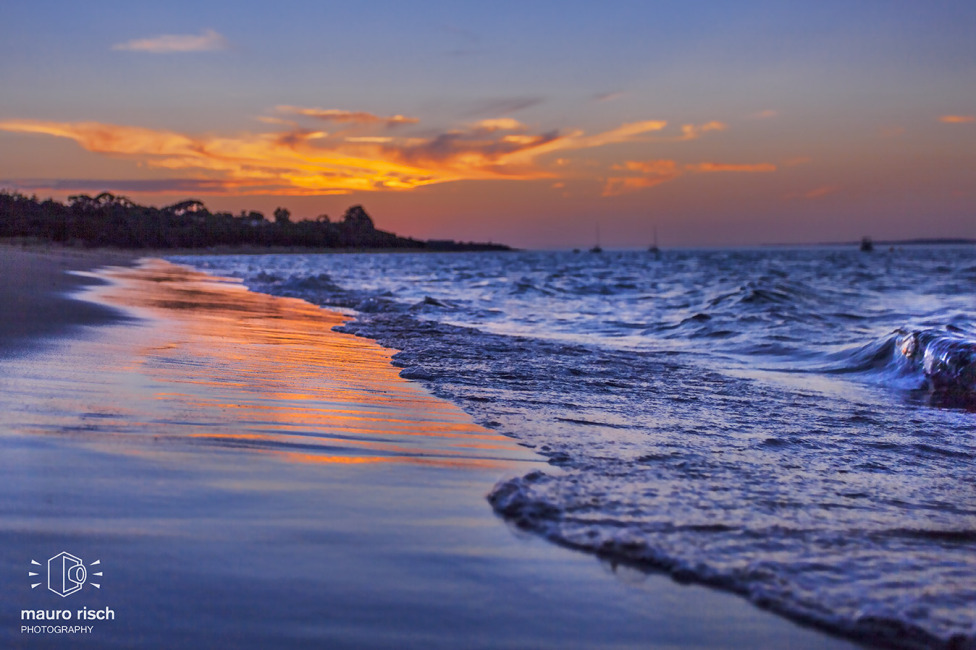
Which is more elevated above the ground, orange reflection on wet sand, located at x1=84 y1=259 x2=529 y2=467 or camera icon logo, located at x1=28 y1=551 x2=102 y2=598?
orange reflection on wet sand, located at x1=84 y1=259 x2=529 y2=467

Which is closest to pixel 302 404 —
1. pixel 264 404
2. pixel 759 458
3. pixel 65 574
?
pixel 264 404

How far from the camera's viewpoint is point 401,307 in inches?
465

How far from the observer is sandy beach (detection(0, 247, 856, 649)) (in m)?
1.44

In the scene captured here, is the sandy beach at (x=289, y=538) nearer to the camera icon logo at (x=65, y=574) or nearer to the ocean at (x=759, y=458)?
the camera icon logo at (x=65, y=574)

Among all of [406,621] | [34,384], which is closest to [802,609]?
[406,621]

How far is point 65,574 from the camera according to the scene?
5.15 feet

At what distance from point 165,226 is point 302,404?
313 ft

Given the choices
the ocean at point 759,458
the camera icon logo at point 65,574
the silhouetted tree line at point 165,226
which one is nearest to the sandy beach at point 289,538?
the camera icon logo at point 65,574

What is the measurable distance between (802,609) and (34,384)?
3.44 metres

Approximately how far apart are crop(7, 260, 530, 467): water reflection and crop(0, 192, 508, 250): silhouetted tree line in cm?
5973

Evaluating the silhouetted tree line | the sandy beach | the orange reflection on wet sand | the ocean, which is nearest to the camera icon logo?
the sandy beach

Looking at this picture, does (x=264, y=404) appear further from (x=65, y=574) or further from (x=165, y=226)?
(x=165, y=226)

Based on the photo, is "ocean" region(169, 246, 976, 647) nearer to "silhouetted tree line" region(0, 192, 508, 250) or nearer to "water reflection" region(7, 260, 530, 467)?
"water reflection" region(7, 260, 530, 467)

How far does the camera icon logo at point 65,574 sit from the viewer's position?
1520mm
